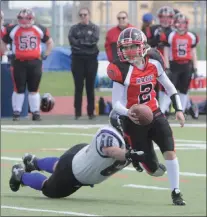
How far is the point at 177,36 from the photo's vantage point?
1789cm

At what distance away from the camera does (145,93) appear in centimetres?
895

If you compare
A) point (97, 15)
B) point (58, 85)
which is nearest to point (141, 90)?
point (58, 85)

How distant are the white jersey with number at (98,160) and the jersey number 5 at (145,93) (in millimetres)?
377

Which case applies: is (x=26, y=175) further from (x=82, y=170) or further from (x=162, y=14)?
(x=162, y=14)

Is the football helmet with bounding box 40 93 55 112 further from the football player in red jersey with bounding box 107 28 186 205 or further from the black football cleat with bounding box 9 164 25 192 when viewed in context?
the football player in red jersey with bounding box 107 28 186 205

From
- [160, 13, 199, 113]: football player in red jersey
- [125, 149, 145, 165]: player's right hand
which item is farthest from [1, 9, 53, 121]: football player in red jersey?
[125, 149, 145, 165]: player's right hand

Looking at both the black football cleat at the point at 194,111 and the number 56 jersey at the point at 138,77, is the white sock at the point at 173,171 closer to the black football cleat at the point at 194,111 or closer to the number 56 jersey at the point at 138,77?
the number 56 jersey at the point at 138,77

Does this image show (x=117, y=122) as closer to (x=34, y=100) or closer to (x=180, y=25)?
(x=34, y=100)

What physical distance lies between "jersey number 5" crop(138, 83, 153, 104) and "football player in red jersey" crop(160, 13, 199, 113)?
8645mm

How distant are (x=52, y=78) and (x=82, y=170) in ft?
71.0

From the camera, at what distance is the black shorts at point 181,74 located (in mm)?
18078

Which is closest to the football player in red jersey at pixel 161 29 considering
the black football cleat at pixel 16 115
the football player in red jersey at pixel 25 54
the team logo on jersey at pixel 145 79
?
the football player in red jersey at pixel 25 54

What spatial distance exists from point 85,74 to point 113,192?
727 centimetres

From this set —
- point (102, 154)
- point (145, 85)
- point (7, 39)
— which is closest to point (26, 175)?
point (102, 154)
